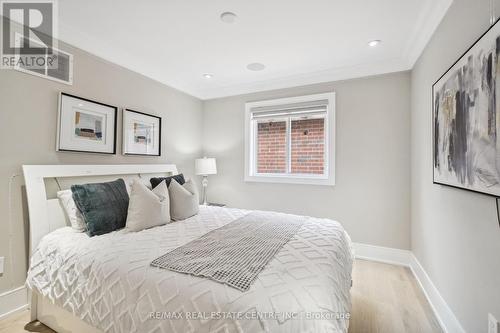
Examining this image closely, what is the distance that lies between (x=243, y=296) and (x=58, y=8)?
8.68 ft

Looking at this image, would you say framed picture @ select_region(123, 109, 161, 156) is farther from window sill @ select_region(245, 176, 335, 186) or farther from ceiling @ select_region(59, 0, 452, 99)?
window sill @ select_region(245, 176, 335, 186)

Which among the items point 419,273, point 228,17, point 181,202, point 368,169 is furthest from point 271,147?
point 419,273

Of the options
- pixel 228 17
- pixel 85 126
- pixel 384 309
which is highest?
pixel 228 17

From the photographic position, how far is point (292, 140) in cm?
357

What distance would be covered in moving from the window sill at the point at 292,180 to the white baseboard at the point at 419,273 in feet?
2.97

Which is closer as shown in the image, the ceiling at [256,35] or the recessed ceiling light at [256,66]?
the ceiling at [256,35]

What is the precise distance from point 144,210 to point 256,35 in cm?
200

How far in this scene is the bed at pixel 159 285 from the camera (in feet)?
3.10

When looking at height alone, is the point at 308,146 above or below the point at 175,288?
above

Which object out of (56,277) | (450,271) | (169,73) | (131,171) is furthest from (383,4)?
(56,277)

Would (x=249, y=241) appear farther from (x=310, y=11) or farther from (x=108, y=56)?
(x=108, y=56)

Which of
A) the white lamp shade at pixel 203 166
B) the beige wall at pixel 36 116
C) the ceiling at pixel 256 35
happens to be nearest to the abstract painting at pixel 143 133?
the beige wall at pixel 36 116

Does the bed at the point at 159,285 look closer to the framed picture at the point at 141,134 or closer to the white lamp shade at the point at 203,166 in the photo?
the framed picture at the point at 141,134

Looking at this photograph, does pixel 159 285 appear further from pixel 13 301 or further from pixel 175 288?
pixel 13 301
